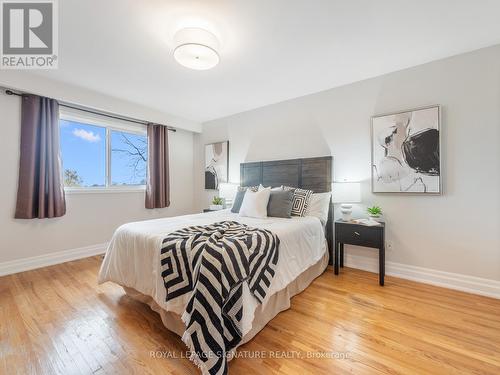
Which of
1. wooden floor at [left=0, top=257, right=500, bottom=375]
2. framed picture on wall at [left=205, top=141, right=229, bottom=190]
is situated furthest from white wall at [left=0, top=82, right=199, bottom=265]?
wooden floor at [left=0, top=257, right=500, bottom=375]

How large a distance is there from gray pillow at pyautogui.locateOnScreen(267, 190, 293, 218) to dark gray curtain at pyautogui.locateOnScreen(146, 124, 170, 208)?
2.35 metres

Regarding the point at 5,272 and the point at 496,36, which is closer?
the point at 496,36

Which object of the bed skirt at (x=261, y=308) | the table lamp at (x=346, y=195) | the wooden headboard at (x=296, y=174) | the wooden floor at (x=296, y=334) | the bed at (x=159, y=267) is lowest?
the wooden floor at (x=296, y=334)

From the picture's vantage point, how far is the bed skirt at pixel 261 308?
1.58 meters

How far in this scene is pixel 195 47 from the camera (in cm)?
185

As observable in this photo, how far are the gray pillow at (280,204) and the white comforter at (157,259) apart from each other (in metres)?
0.37

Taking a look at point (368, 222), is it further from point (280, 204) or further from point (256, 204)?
point (256, 204)

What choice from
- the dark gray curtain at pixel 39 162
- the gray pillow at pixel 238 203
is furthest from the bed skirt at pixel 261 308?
the dark gray curtain at pixel 39 162

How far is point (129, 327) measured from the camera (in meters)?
1.70

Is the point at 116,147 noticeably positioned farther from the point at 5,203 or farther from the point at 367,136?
the point at 367,136

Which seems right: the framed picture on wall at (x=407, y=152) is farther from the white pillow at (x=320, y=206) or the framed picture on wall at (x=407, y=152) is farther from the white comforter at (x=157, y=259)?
the white comforter at (x=157, y=259)

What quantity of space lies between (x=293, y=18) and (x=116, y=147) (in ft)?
11.4

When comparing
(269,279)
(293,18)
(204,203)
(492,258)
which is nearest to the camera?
(269,279)

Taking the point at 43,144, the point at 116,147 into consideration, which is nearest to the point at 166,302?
the point at 43,144
